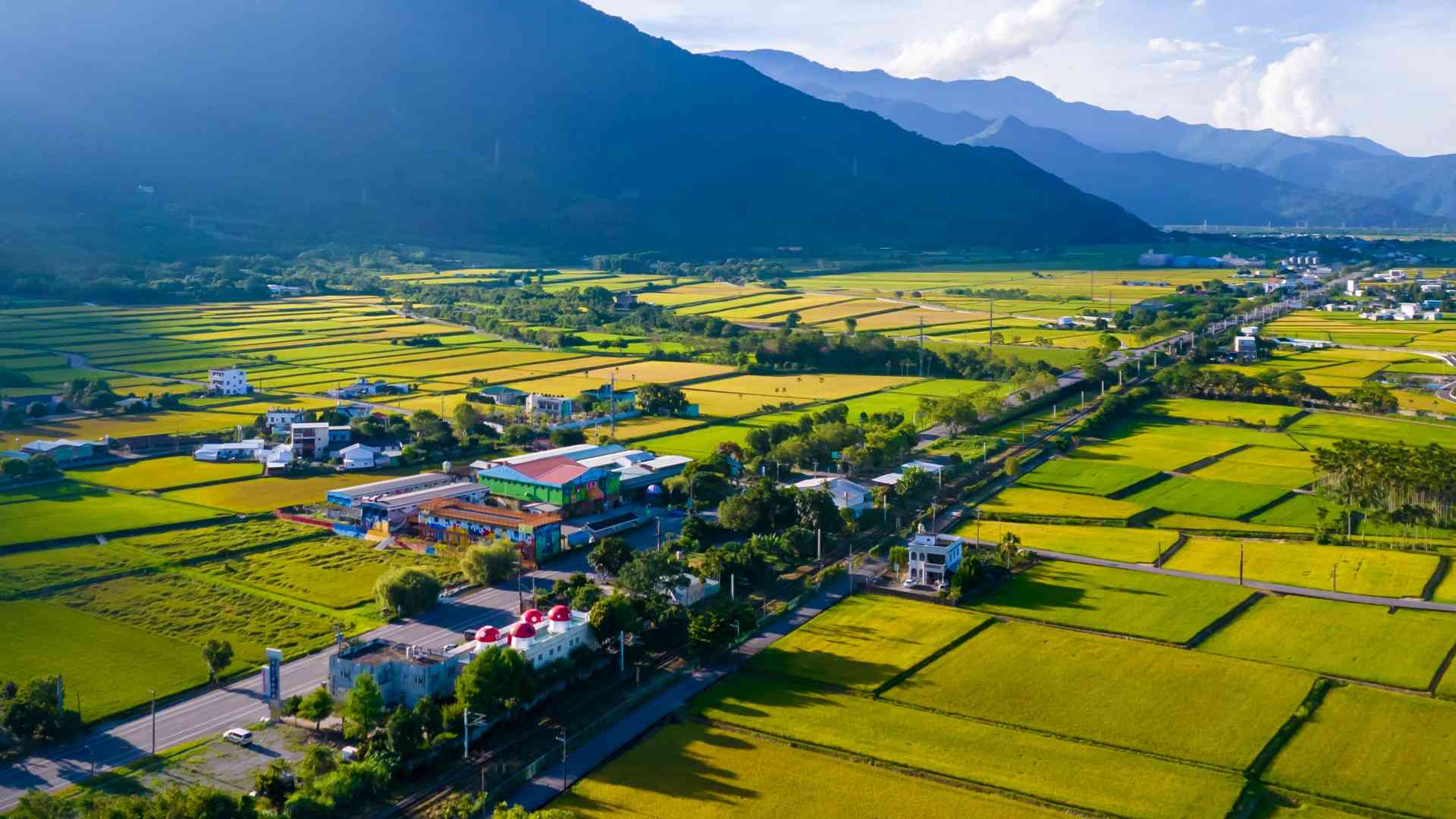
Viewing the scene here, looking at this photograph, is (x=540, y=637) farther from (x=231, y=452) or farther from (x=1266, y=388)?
(x=1266, y=388)

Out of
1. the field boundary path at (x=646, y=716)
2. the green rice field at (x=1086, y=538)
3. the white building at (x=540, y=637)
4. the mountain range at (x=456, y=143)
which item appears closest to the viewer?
the field boundary path at (x=646, y=716)

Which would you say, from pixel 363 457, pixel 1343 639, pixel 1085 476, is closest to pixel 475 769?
pixel 1343 639

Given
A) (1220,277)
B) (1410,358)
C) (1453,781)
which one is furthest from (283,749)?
(1220,277)

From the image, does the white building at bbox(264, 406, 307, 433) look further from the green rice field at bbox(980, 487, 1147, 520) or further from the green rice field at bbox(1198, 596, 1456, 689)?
the green rice field at bbox(1198, 596, 1456, 689)

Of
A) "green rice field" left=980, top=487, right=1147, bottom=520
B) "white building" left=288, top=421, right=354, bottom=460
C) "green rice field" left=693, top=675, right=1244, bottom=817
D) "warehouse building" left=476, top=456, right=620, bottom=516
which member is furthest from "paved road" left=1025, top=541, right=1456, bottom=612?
"white building" left=288, top=421, right=354, bottom=460

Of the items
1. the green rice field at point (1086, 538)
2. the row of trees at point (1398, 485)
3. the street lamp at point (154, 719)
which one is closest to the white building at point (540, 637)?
the street lamp at point (154, 719)

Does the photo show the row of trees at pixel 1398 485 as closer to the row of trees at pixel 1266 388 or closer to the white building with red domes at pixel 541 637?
the row of trees at pixel 1266 388
